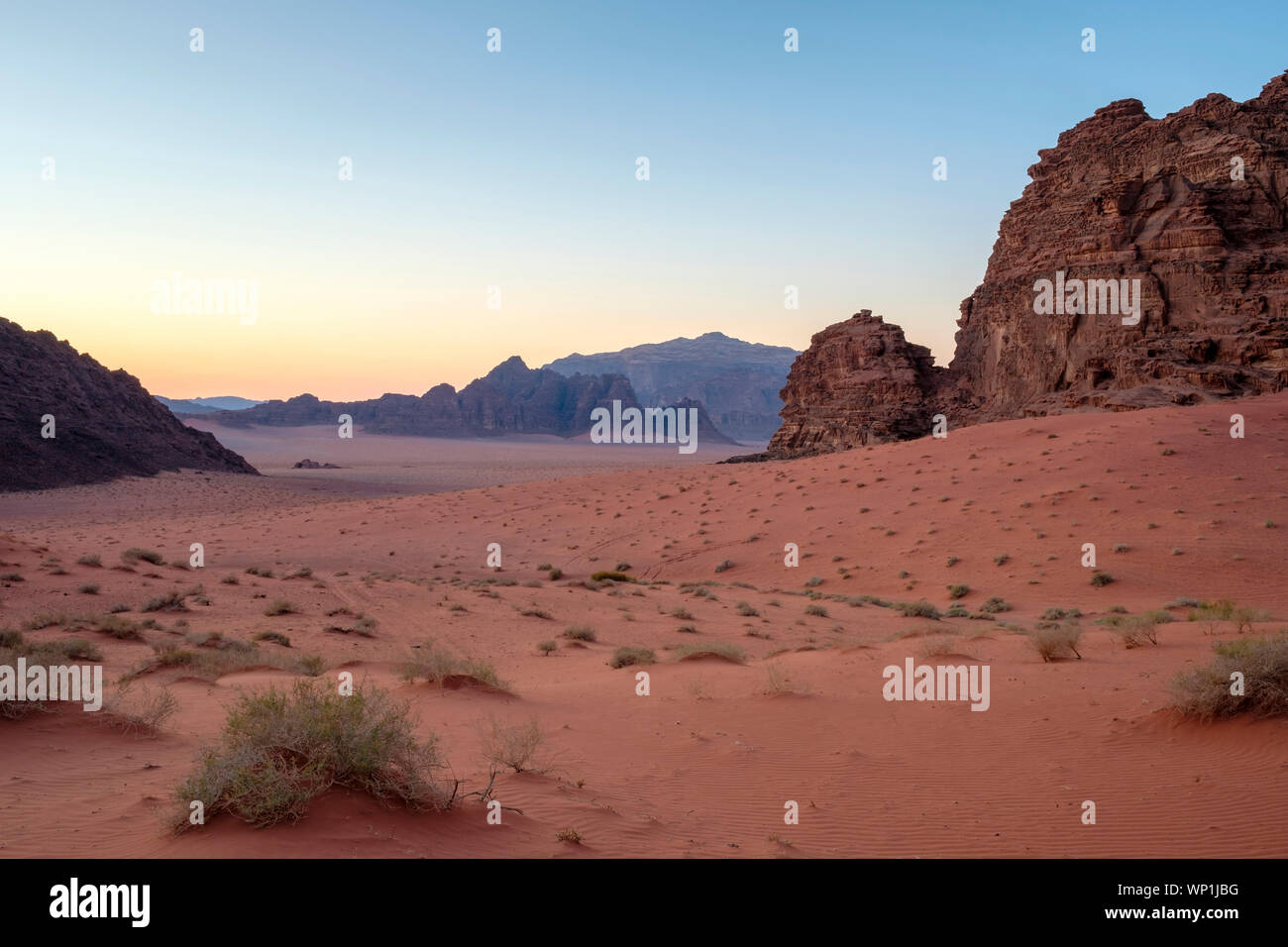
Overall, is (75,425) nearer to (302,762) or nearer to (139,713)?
(139,713)

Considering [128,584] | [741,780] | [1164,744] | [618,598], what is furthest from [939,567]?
[128,584]

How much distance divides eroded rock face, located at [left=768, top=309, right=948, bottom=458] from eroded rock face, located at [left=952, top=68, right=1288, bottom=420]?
3657 mm

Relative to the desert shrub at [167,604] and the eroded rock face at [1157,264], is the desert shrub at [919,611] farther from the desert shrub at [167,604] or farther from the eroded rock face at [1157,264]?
the eroded rock face at [1157,264]

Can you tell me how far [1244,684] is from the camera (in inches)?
275

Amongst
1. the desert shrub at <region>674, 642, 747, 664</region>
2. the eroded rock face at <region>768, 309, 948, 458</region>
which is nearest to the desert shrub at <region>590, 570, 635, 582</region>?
the desert shrub at <region>674, 642, 747, 664</region>

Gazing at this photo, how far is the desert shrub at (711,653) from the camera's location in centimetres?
1186

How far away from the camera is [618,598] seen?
19359 millimetres

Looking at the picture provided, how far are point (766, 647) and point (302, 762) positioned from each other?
9.91 m

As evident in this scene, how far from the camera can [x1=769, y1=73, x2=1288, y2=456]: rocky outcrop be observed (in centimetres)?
3525

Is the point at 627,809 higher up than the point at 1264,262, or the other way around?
the point at 1264,262

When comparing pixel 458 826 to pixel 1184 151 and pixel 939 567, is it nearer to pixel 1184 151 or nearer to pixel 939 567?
pixel 939 567

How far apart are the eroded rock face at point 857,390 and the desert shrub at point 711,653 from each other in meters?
35.2

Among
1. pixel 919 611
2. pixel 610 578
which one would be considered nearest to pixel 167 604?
pixel 610 578

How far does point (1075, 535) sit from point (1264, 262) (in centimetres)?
Result: 2347
